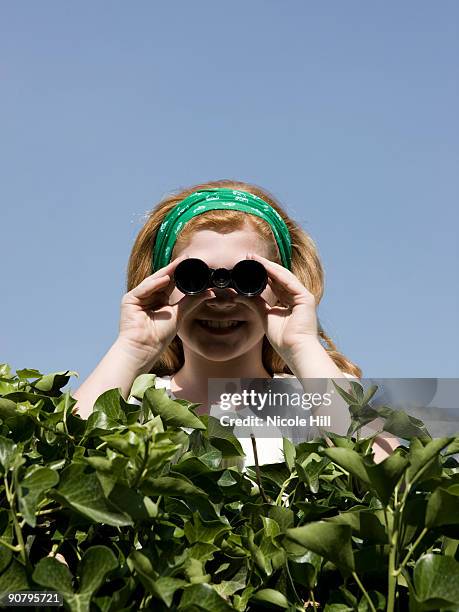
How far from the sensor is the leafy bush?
24.1 inches

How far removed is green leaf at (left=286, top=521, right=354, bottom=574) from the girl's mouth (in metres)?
2.69

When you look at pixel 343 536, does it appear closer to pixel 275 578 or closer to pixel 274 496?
pixel 275 578

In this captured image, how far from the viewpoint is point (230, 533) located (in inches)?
29.7

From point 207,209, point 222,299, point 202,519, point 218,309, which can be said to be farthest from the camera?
point 207,209

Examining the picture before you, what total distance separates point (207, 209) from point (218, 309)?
538 mm

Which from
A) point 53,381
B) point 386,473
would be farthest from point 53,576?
point 53,381

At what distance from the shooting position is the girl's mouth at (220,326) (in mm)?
3344

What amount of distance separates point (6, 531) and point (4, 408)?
0.15 metres

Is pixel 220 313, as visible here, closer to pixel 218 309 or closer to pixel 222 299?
pixel 218 309

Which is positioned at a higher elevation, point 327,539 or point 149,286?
point 149,286

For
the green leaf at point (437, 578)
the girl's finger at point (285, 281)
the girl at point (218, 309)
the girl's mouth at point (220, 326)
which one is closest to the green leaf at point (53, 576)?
the green leaf at point (437, 578)

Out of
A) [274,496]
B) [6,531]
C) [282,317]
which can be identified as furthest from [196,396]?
[6,531]

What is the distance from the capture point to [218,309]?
127 inches

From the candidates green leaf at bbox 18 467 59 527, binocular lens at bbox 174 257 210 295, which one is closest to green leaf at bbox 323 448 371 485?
green leaf at bbox 18 467 59 527
